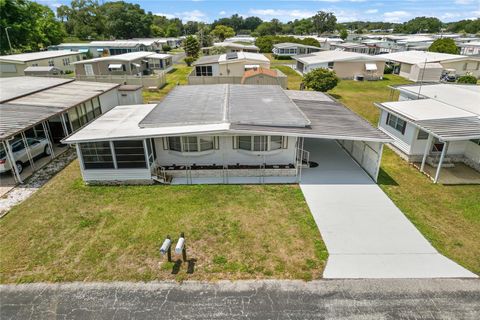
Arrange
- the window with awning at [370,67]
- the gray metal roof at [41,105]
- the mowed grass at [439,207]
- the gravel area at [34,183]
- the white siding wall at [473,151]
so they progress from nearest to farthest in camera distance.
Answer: the mowed grass at [439,207]
the gravel area at [34,183]
the gray metal roof at [41,105]
the white siding wall at [473,151]
the window with awning at [370,67]

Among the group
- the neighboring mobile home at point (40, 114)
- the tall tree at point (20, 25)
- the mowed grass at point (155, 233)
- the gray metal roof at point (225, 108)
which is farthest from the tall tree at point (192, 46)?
the mowed grass at point (155, 233)

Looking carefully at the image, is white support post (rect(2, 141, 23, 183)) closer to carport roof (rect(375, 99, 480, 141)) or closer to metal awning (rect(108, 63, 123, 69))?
carport roof (rect(375, 99, 480, 141))

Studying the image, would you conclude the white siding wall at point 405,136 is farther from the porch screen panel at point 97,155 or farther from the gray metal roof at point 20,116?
the gray metal roof at point 20,116

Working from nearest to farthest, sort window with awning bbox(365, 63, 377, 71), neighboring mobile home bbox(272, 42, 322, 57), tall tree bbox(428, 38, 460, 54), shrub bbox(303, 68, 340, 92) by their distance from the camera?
shrub bbox(303, 68, 340, 92) → window with awning bbox(365, 63, 377, 71) → tall tree bbox(428, 38, 460, 54) → neighboring mobile home bbox(272, 42, 322, 57)

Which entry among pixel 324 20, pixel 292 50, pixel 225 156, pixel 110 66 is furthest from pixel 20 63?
pixel 324 20

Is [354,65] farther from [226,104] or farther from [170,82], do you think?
[226,104]

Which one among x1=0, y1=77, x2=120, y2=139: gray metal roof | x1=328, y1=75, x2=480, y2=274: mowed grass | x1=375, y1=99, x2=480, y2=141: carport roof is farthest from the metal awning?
x1=328, y1=75, x2=480, y2=274: mowed grass
